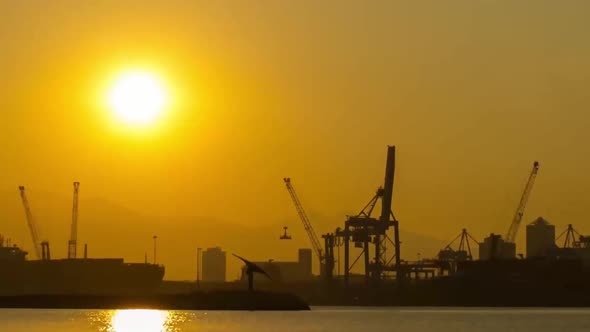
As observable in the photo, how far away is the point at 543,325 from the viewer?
18488 cm

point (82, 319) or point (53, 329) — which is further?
point (82, 319)

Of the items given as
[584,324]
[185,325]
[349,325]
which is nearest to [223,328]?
[185,325]

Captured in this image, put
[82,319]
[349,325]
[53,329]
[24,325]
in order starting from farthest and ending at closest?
1. [82,319]
2. [349,325]
3. [24,325]
4. [53,329]

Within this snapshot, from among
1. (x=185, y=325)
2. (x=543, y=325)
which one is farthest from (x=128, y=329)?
(x=543, y=325)

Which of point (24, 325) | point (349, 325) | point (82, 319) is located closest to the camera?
point (24, 325)

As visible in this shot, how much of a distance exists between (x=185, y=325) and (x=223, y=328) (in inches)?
445

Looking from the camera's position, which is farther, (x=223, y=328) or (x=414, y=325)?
(x=414, y=325)

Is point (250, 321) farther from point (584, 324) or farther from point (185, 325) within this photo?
point (584, 324)

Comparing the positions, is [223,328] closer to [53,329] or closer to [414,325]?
[53,329]

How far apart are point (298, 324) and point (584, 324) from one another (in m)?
45.3

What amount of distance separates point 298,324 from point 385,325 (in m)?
15.6

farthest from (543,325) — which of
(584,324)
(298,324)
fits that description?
(298,324)

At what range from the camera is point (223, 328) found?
161875 mm

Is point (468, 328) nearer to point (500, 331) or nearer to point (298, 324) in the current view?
point (500, 331)
